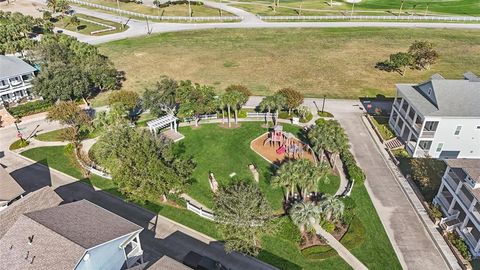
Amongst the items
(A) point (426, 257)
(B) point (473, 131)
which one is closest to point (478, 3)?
(B) point (473, 131)

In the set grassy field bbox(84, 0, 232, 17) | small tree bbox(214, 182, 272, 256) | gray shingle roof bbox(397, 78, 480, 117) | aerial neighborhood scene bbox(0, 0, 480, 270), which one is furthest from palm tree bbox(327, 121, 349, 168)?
grassy field bbox(84, 0, 232, 17)

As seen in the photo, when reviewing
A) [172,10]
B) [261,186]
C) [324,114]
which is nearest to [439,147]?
[324,114]

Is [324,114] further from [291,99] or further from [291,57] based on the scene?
[291,57]

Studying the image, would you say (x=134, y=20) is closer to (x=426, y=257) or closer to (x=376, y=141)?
(x=376, y=141)

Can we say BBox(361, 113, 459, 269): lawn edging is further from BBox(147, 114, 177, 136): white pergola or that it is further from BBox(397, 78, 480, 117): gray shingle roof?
BBox(147, 114, 177, 136): white pergola

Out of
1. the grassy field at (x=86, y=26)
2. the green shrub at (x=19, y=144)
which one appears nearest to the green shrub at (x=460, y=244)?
the green shrub at (x=19, y=144)

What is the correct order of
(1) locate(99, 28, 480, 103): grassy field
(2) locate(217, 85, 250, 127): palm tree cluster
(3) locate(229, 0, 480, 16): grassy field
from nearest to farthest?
1. (2) locate(217, 85, 250, 127): palm tree cluster
2. (1) locate(99, 28, 480, 103): grassy field
3. (3) locate(229, 0, 480, 16): grassy field
